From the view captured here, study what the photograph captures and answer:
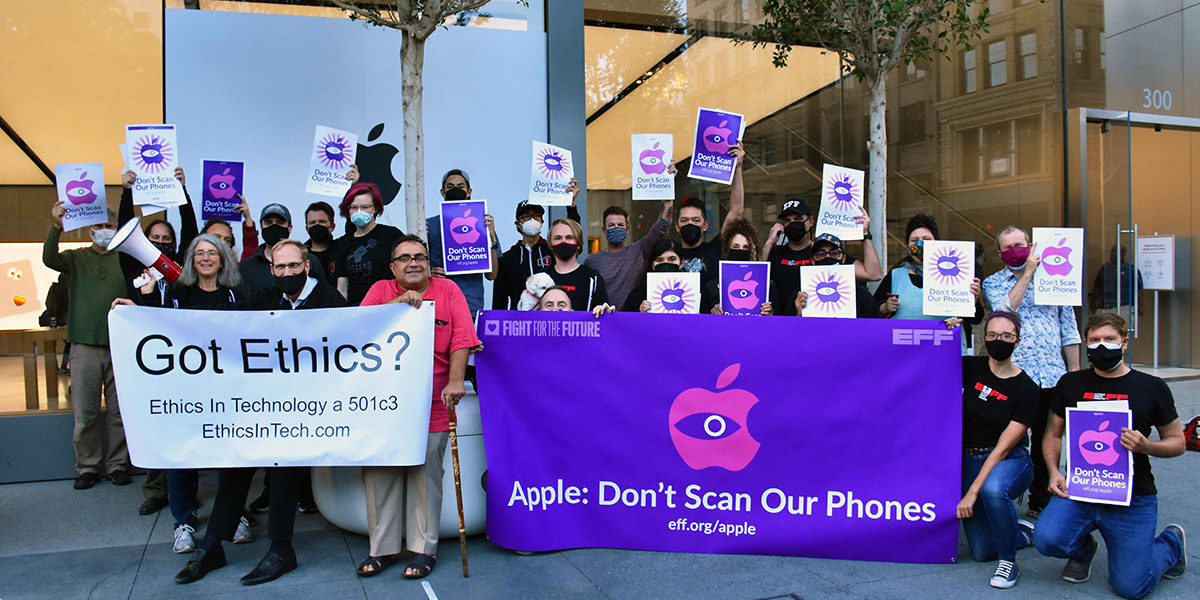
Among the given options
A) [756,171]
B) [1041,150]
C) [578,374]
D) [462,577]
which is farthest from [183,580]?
[1041,150]

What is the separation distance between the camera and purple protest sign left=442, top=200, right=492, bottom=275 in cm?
555

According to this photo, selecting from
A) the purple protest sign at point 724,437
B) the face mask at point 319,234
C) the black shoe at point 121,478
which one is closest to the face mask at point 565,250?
the purple protest sign at point 724,437

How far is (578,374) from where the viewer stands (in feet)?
14.8

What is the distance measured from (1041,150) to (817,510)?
7.54 metres

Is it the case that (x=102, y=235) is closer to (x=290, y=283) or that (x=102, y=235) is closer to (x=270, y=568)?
(x=290, y=283)

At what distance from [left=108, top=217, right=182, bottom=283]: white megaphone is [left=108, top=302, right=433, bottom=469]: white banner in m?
0.51

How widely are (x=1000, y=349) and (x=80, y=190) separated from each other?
5637 millimetres

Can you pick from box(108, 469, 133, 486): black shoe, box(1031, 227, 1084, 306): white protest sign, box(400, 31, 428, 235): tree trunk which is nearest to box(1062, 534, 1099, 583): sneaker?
box(1031, 227, 1084, 306): white protest sign

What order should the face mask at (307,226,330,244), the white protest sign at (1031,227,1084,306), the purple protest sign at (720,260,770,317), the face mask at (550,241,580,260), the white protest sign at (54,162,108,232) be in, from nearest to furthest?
the white protest sign at (1031,227,1084,306)
the purple protest sign at (720,260,770,317)
the face mask at (550,241,580,260)
the white protest sign at (54,162,108,232)
the face mask at (307,226,330,244)

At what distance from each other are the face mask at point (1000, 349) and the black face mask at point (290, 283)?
3.59 metres

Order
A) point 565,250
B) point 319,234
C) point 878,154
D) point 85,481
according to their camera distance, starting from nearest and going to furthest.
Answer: point 565,250 < point 319,234 < point 85,481 < point 878,154

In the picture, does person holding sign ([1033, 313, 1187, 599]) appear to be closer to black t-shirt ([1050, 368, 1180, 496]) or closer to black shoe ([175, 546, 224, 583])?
black t-shirt ([1050, 368, 1180, 496])

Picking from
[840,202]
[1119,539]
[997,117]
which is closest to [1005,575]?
[1119,539]

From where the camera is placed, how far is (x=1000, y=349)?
422 centimetres
